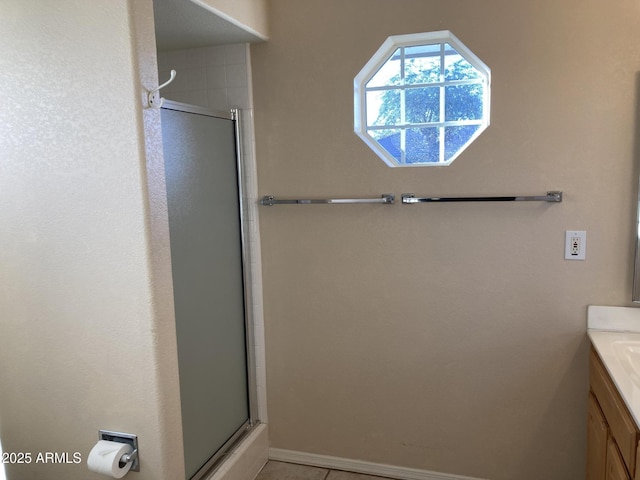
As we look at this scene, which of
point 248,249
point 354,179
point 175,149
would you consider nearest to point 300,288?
point 248,249

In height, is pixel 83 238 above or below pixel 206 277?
above

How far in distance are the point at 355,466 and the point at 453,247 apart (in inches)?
44.5

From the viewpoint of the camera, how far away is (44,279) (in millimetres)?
1633

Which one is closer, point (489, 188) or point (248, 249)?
point (489, 188)

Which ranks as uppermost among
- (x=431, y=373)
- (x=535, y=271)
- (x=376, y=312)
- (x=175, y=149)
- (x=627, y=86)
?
(x=627, y=86)

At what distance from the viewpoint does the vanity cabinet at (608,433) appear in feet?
4.69

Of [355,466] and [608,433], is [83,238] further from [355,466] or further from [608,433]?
[608,433]

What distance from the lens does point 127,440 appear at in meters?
1.62

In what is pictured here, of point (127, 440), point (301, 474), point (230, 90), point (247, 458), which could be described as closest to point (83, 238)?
point (127, 440)

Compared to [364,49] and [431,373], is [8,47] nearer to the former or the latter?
[364,49]

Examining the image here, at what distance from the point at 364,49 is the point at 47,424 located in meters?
Answer: 1.82

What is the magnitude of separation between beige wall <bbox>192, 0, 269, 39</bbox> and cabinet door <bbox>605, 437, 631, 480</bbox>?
1922mm

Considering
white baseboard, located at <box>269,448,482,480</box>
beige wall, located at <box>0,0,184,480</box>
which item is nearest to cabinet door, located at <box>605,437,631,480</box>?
white baseboard, located at <box>269,448,482,480</box>

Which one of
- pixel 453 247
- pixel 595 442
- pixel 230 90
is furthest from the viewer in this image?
pixel 230 90
